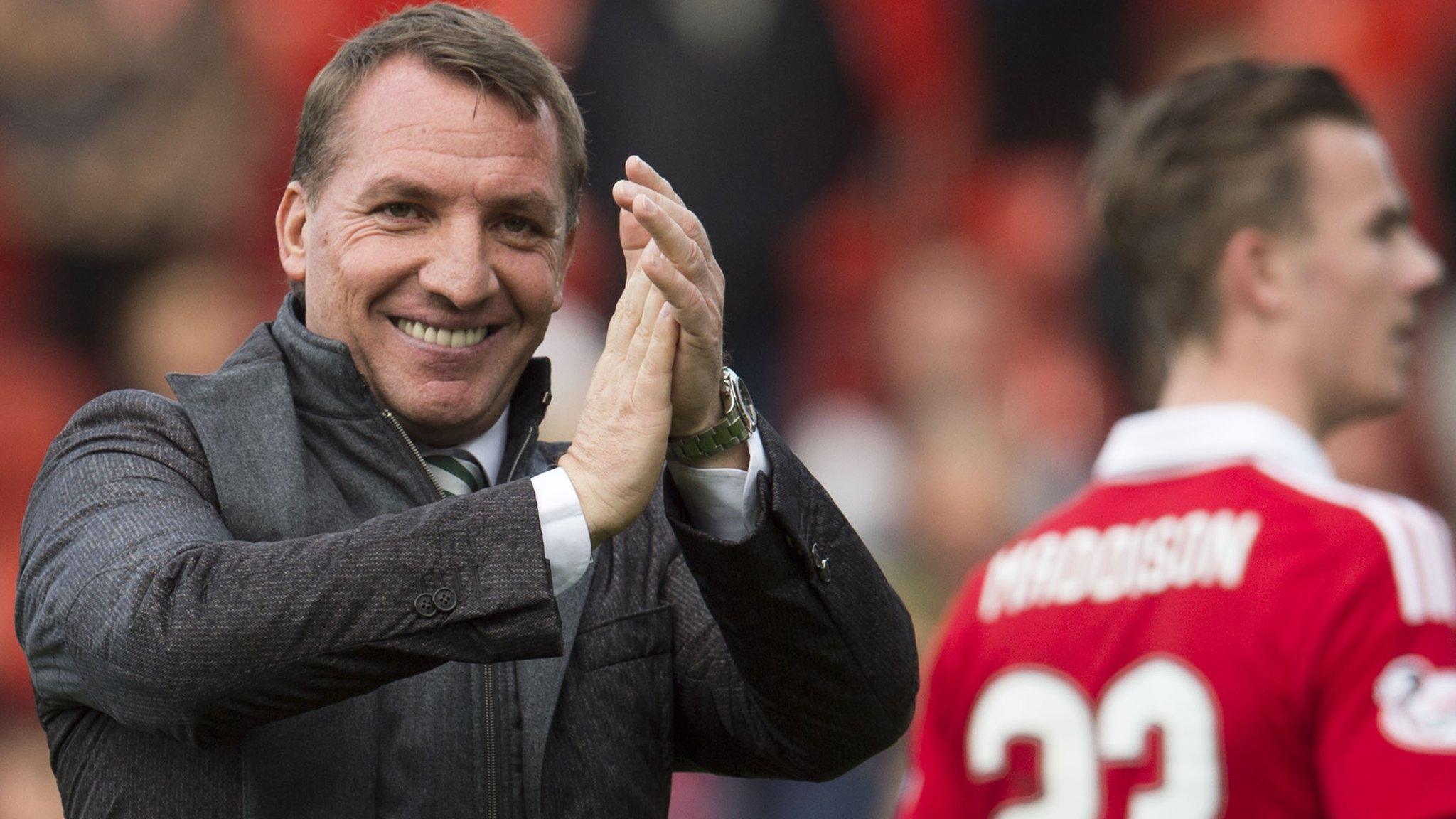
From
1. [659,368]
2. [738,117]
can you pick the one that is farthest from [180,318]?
[659,368]

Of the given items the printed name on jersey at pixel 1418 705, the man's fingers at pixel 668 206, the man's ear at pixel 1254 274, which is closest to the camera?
the man's fingers at pixel 668 206

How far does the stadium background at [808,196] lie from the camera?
6.46 metres

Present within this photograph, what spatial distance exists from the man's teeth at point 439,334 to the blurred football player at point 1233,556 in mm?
861

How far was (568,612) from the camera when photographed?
225 centimetres

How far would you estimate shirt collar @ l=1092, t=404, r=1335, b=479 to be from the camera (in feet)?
8.40

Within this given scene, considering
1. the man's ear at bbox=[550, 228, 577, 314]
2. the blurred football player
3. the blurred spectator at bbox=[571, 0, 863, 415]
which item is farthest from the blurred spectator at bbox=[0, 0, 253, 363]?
the man's ear at bbox=[550, 228, 577, 314]

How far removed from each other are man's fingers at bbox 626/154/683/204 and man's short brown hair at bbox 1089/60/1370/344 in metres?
1.01

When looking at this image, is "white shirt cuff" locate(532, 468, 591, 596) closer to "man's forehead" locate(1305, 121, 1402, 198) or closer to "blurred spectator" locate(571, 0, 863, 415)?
"man's forehead" locate(1305, 121, 1402, 198)

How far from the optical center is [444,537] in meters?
1.88

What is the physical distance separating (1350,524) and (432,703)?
1.13 metres

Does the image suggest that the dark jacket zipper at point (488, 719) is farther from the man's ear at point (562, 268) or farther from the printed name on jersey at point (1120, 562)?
the printed name on jersey at point (1120, 562)

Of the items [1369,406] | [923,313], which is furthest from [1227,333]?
[923,313]

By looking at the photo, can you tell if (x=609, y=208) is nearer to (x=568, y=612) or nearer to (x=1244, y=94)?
(x=1244, y=94)

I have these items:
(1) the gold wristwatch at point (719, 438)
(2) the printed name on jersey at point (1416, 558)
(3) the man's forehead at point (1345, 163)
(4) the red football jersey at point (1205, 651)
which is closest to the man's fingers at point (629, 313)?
(1) the gold wristwatch at point (719, 438)
